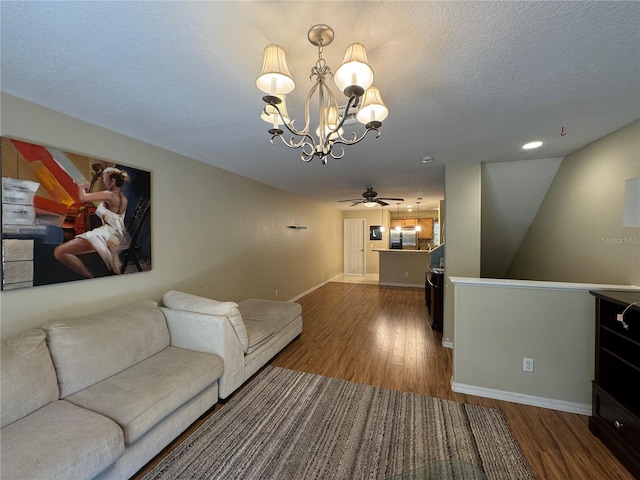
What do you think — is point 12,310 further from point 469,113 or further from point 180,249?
point 469,113

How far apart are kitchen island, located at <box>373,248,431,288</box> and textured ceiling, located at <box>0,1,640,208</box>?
487 centimetres

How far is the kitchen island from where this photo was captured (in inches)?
277

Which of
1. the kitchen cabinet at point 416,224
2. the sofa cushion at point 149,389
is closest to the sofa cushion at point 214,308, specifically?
the sofa cushion at point 149,389

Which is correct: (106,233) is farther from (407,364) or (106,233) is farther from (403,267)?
(403,267)

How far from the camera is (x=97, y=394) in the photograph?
1.60 metres

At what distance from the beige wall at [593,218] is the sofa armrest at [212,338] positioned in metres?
3.42

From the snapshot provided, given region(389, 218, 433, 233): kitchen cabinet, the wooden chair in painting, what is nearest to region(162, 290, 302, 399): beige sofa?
the wooden chair in painting

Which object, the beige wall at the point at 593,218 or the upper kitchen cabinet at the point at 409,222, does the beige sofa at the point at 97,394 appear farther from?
the upper kitchen cabinet at the point at 409,222

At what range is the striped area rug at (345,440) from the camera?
158cm

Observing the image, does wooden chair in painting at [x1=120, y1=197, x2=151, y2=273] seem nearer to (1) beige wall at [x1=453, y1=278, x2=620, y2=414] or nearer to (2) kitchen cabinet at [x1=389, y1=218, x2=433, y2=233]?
(1) beige wall at [x1=453, y1=278, x2=620, y2=414]

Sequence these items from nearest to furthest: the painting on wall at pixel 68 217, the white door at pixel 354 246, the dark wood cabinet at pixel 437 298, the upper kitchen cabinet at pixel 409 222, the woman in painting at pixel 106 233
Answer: the painting on wall at pixel 68 217, the woman in painting at pixel 106 233, the dark wood cabinet at pixel 437 298, the upper kitchen cabinet at pixel 409 222, the white door at pixel 354 246

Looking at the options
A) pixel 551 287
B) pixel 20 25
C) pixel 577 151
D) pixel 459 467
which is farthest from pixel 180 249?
pixel 577 151

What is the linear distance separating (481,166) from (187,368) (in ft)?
12.9

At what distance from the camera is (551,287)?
214 centimetres
